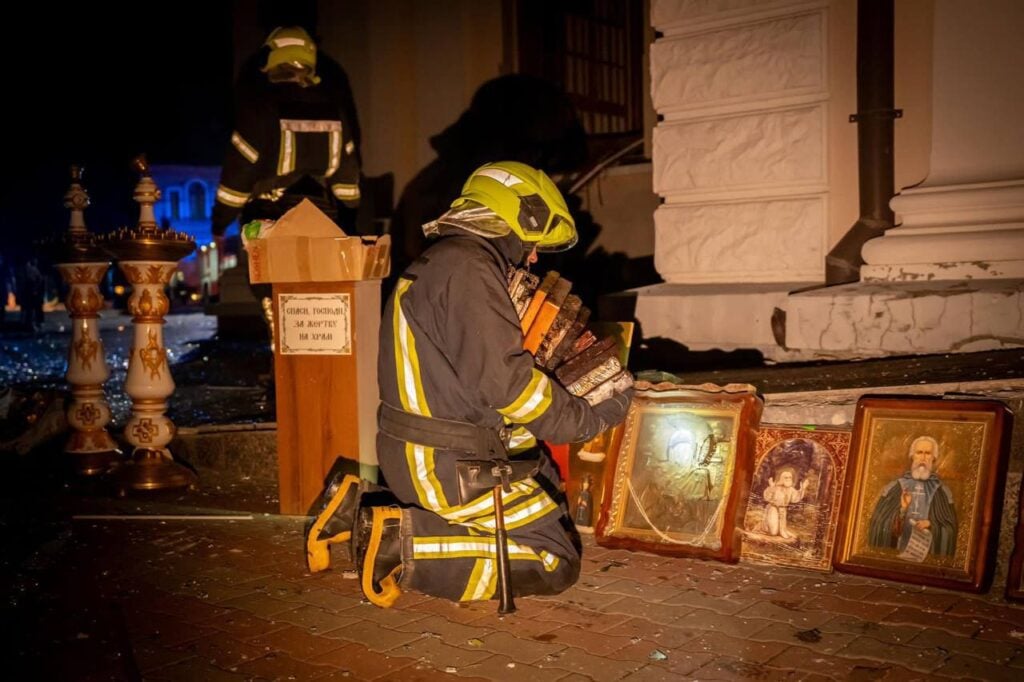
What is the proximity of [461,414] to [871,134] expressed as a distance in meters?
3.19

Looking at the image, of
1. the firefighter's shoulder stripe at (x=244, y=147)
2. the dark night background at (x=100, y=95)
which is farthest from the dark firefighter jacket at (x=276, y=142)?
the dark night background at (x=100, y=95)

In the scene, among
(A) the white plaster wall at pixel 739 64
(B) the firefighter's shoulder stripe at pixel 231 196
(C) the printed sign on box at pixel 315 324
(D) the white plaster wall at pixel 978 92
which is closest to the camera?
(C) the printed sign on box at pixel 315 324

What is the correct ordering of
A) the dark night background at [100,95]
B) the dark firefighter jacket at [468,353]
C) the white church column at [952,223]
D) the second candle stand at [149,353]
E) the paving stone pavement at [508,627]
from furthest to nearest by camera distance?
the dark night background at [100,95]
the second candle stand at [149,353]
the white church column at [952,223]
the dark firefighter jacket at [468,353]
the paving stone pavement at [508,627]

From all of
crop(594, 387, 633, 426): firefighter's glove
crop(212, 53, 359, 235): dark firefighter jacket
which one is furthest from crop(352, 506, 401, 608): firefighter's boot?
crop(212, 53, 359, 235): dark firefighter jacket

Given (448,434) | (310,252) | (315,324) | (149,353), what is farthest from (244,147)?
(448,434)

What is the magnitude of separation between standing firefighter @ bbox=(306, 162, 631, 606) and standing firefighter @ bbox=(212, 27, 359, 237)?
258 cm

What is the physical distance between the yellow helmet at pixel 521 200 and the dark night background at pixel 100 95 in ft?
61.4

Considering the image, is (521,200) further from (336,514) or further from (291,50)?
(291,50)

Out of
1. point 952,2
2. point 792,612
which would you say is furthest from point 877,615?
point 952,2

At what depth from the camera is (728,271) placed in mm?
6070

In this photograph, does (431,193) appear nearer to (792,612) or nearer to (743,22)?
(743,22)

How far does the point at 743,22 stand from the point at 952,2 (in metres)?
1.15

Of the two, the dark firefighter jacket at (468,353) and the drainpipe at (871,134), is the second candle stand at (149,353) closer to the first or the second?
the dark firefighter jacket at (468,353)

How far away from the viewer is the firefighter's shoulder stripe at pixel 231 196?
6.28 meters
